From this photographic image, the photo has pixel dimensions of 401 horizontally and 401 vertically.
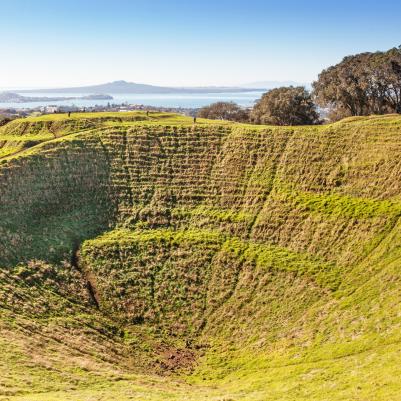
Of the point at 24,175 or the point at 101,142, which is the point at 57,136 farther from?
the point at 24,175

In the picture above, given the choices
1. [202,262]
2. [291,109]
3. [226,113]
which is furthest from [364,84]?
[202,262]

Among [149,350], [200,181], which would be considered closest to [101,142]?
[200,181]

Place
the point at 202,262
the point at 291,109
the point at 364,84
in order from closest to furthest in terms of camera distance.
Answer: the point at 202,262 < the point at 364,84 < the point at 291,109

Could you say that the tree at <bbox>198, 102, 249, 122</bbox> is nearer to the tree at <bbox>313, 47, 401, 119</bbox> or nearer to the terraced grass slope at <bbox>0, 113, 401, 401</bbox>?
the tree at <bbox>313, 47, 401, 119</bbox>

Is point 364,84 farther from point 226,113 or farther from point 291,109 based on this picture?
point 226,113

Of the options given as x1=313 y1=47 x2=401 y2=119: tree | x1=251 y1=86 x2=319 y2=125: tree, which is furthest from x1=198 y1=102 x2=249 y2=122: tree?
x1=313 y1=47 x2=401 y2=119: tree

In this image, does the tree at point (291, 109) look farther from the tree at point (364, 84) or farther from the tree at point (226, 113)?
the tree at point (226, 113)

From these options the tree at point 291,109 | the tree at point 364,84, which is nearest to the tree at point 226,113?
the tree at point 291,109
